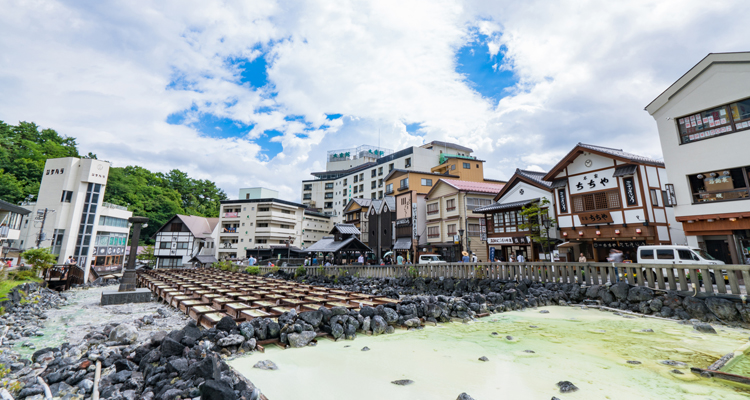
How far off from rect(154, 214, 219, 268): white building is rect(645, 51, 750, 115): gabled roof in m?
52.2

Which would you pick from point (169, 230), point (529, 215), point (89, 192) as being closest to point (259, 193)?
point (169, 230)

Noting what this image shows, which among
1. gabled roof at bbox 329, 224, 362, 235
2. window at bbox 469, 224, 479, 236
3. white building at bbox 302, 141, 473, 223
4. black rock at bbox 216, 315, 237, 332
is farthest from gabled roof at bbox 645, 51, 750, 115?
white building at bbox 302, 141, 473, 223

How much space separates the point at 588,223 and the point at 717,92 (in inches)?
363

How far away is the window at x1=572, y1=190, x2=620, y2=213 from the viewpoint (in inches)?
780

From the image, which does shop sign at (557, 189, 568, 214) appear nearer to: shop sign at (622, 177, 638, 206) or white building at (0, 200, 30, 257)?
shop sign at (622, 177, 638, 206)

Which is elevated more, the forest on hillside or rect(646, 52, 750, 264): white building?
the forest on hillside

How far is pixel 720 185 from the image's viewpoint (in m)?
14.6

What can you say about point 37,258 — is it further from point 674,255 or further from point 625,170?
point 625,170

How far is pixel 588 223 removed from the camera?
20.8 m

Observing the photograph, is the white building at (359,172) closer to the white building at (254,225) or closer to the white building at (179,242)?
the white building at (254,225)

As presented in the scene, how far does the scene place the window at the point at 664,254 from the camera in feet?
44.4

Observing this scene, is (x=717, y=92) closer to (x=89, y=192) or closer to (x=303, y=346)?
(x=303, y=346)

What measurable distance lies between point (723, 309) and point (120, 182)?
67.0 metres

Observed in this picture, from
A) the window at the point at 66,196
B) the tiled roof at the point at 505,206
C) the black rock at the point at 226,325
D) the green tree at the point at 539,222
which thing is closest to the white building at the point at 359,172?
the tiled roof at the point at 505,206
